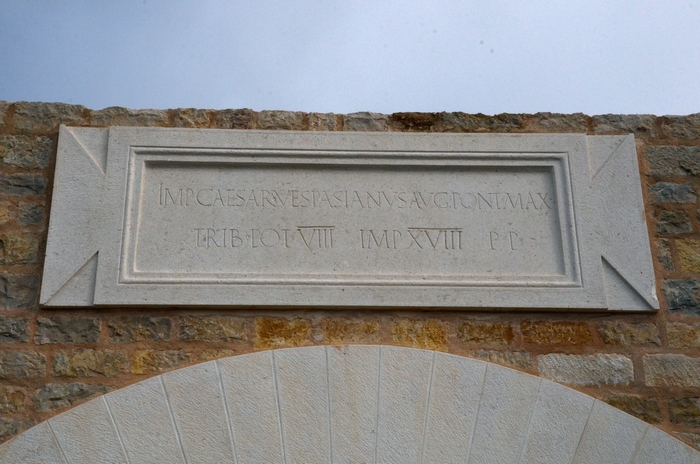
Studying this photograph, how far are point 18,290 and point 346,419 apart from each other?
1540 millimetres

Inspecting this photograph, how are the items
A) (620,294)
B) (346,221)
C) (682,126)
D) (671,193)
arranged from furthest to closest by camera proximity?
(682,126)
(671,193)
(346,221)
(620,294)

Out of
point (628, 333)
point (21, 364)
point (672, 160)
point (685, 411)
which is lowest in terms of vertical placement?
point (685, 411)

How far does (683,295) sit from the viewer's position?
3.44 m

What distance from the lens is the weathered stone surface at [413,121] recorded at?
3713mm

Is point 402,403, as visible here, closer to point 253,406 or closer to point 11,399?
point 253,406

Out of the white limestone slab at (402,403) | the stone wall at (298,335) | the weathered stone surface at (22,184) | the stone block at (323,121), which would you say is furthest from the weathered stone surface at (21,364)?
the stone block at (323,121)

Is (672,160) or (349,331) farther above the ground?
(672,160)

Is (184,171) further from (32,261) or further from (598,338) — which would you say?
(598,338)

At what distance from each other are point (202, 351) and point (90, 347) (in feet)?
1.56

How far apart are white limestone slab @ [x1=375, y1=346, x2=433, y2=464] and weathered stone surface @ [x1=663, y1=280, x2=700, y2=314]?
1.15 metres

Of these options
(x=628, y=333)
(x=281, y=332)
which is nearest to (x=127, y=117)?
(x=281, y=332)

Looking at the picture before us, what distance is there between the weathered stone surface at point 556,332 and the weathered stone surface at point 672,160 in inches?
35.5

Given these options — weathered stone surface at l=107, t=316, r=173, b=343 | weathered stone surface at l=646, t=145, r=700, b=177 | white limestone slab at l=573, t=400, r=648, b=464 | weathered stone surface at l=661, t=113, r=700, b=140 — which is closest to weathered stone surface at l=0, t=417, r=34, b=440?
weathered stone surface at l=107, t=316, r=173, b=343

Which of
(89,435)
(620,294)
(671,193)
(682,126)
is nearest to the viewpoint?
(89,435)
